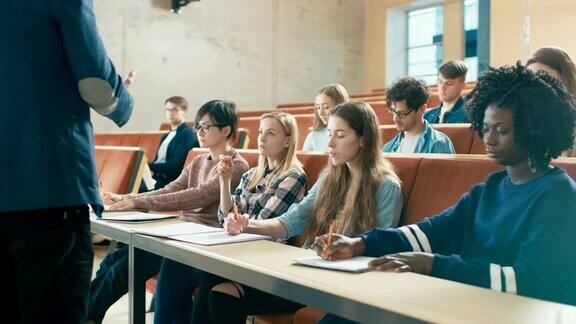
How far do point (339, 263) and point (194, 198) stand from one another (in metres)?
1.40

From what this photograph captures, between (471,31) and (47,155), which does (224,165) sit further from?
(471,31)

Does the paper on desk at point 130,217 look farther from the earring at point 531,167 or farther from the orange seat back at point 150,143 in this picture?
the orange seat back at point 150,143

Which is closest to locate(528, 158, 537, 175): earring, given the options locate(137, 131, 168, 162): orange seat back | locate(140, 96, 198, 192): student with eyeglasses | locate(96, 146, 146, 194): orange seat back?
locate(96, 146, 146, 194): orange seat back

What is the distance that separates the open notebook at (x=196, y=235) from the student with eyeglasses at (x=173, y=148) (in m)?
2.44

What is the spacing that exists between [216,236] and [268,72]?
7.40 meters

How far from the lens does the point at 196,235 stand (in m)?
1.88

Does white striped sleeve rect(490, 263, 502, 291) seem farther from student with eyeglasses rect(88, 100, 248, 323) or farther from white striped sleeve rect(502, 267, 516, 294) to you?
student with eyeglasses rect(88, 100, 248, 323)

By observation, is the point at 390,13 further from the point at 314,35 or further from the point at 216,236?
the point at 216,236

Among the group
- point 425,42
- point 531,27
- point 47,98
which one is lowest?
point 47,98

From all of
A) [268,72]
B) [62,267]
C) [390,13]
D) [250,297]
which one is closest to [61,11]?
[62,267]

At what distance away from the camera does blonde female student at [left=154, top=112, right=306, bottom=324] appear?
2367 millimetres

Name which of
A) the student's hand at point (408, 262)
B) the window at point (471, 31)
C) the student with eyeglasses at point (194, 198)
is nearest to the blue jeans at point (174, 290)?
the student with eyeglasses at point (194, 198)

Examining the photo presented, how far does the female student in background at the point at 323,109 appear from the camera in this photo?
145 inches

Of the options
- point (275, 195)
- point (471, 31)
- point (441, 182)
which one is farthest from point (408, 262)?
point (471, 31)
